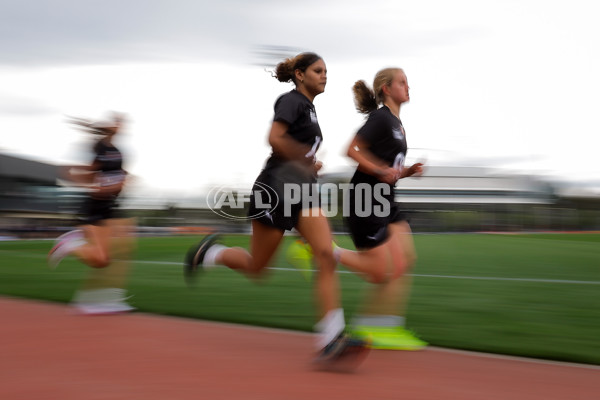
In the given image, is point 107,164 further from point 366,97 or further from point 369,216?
point 369,216

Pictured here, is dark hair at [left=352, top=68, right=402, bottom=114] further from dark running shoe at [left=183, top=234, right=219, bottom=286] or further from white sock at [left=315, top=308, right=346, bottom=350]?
white sock at [left=315, top=308, right=346, bottom=350]

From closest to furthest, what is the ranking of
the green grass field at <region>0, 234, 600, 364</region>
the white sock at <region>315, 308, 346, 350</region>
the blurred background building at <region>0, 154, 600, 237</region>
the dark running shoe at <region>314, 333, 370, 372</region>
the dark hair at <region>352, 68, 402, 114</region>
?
1. the dark running shoe at <region>314, 333, 370, 372</region>
2. the white sock at <region>315, 308, 346, 350</region>
3. the dark hair at <region>352, 68, 402, 114</region>
4. the green grass field at <region>0, 234, 600, 364</region>
5. the blurred background building at <region>0, 154, 600, 237</region>

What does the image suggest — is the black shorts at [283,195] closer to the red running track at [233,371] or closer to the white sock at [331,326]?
the white sock at [331,326]

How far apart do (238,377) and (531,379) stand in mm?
1607

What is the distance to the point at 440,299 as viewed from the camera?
7.51 m

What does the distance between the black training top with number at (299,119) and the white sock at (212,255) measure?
1062 mm

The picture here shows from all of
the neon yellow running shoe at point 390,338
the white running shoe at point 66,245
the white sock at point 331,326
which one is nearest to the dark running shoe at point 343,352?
the white sock at point 331,326

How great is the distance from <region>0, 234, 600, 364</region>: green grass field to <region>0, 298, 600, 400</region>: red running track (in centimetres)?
56

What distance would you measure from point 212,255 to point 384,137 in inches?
60.1

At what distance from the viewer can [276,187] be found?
4395mm

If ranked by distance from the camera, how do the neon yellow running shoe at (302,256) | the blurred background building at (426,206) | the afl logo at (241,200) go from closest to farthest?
the afl logo at (241,200), the neon yellow running shoe at (302,256), the blurred background building at (426,206)

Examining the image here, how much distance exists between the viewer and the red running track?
3672mm

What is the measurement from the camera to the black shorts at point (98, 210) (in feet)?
20.6

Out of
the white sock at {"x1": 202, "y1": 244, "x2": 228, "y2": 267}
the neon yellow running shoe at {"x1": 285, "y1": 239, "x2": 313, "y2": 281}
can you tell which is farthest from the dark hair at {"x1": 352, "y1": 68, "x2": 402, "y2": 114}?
the white sock at {"x1": 202, "y1": 244, "x2": 228, "y2": 267}
